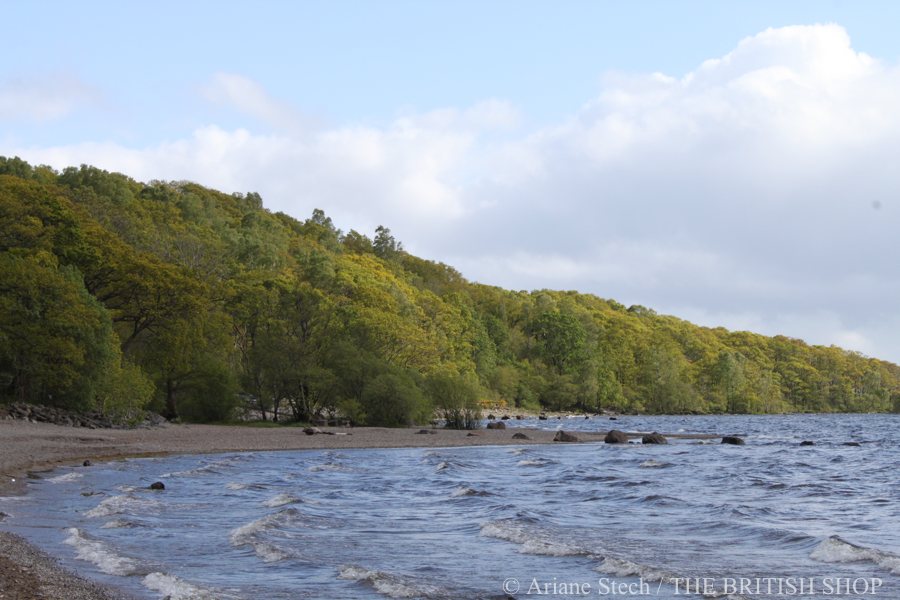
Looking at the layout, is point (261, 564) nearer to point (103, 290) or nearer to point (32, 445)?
point (32, 445)

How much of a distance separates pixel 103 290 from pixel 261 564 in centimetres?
4826

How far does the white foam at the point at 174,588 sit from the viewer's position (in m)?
12.5

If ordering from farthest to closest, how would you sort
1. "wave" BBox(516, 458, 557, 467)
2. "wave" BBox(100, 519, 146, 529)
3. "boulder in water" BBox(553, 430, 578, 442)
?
"boulder in water" BBox(553, 430, 578, 442) → "wave" BBox(516, 458, 557, 467) → "wave" BBox(100, 519, 146, 529)

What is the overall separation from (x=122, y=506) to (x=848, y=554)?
16689mm

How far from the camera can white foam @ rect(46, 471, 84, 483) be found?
2697 cm

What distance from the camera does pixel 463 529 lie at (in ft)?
68.2

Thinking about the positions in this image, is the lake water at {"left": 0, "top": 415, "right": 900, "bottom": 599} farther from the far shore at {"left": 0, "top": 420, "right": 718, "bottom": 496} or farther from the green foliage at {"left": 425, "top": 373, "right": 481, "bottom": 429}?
the green foliage at {"left": 425, "top": 373, "right": 481, "bottom": 429}

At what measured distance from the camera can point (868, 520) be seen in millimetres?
22906

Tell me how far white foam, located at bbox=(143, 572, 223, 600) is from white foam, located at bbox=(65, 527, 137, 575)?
2.47ft

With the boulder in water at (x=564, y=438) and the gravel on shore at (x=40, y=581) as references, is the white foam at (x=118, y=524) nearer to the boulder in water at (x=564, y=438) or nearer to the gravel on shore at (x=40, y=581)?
the gravel on shore at (x=40, y=581)

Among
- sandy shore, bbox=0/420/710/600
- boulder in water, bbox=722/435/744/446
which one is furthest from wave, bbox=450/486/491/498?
boulder in water, bbox=722/435/744/446

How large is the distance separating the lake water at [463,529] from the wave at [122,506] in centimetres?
9

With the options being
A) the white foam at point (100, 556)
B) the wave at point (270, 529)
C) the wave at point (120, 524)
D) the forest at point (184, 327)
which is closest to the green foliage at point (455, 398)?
the forest at point (184, 327)

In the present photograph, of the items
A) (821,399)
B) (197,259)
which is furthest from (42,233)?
(821,399)
